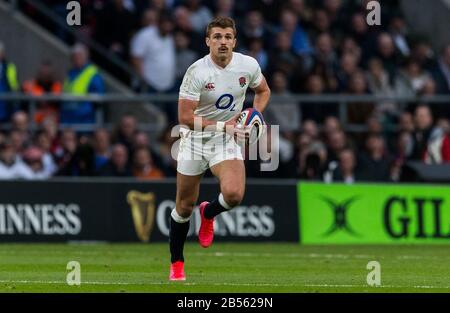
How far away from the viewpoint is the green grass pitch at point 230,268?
13.8 meters

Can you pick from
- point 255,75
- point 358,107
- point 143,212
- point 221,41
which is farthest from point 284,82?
point 221,41

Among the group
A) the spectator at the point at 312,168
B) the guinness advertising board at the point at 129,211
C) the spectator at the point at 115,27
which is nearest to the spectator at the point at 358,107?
the spectator at the point at 312,168

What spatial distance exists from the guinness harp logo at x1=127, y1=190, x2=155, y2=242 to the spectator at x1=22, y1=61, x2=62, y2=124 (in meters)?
2.72

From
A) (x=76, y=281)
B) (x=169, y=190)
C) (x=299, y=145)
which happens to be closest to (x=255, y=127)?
(x=76, y=281)

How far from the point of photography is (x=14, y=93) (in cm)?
2320

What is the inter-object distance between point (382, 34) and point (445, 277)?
37.3ft

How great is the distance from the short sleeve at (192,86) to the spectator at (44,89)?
9.34 m

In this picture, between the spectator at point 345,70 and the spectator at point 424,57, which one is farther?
the spectator at point 424,57

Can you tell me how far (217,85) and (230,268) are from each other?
2897 mm

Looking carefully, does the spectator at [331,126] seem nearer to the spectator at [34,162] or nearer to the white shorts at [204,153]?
the spectator at [34,162]

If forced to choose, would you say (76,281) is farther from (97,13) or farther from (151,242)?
(97,13)

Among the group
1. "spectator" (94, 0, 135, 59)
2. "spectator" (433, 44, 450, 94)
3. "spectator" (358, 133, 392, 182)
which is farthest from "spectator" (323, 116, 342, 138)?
"spectator" (94, 0, 135, 59)

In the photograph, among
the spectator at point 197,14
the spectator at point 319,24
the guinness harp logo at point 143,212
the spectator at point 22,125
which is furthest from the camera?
the spectator at point 319,24

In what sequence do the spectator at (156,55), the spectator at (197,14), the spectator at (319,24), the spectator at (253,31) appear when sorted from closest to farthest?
the spectator at (156,55), the spectator at (253,31), the spectator at (197,14), the spectator at (319,24)
